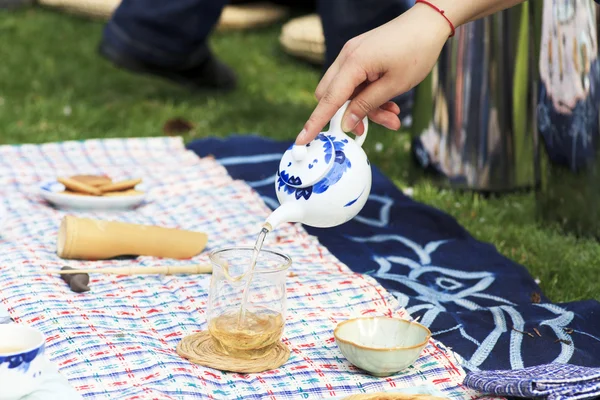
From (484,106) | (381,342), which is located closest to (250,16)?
(484,106)

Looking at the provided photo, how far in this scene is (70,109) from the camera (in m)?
4.87

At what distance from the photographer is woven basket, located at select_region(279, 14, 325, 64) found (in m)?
6.06

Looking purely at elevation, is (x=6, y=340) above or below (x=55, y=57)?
above

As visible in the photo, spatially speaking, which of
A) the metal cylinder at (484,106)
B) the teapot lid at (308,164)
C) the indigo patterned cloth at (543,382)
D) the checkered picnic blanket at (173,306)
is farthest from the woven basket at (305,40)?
the indigo patterned cloth at (543,382)

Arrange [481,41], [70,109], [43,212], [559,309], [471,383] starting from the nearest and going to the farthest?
[471,383], [559,309], [43,212], [481,41], [70,109]

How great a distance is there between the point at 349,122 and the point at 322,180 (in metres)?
0.17

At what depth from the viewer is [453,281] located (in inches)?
103

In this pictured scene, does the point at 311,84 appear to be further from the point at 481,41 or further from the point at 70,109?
the point at 481,41

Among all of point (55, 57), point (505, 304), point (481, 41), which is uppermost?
point (481, 41)

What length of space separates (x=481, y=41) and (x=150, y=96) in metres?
2.28

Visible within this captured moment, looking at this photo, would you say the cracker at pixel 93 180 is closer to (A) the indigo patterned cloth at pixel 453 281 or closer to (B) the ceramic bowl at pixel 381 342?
(A) the indigo patterned cloth at pixel 453 281

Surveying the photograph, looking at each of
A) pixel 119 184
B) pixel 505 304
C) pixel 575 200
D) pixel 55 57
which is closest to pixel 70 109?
pixel 55 57

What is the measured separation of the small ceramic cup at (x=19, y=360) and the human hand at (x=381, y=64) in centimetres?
72

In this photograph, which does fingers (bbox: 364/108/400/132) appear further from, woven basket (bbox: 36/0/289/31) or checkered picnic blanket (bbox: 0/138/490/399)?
woven basket (bbox: 36/0/289/31)
